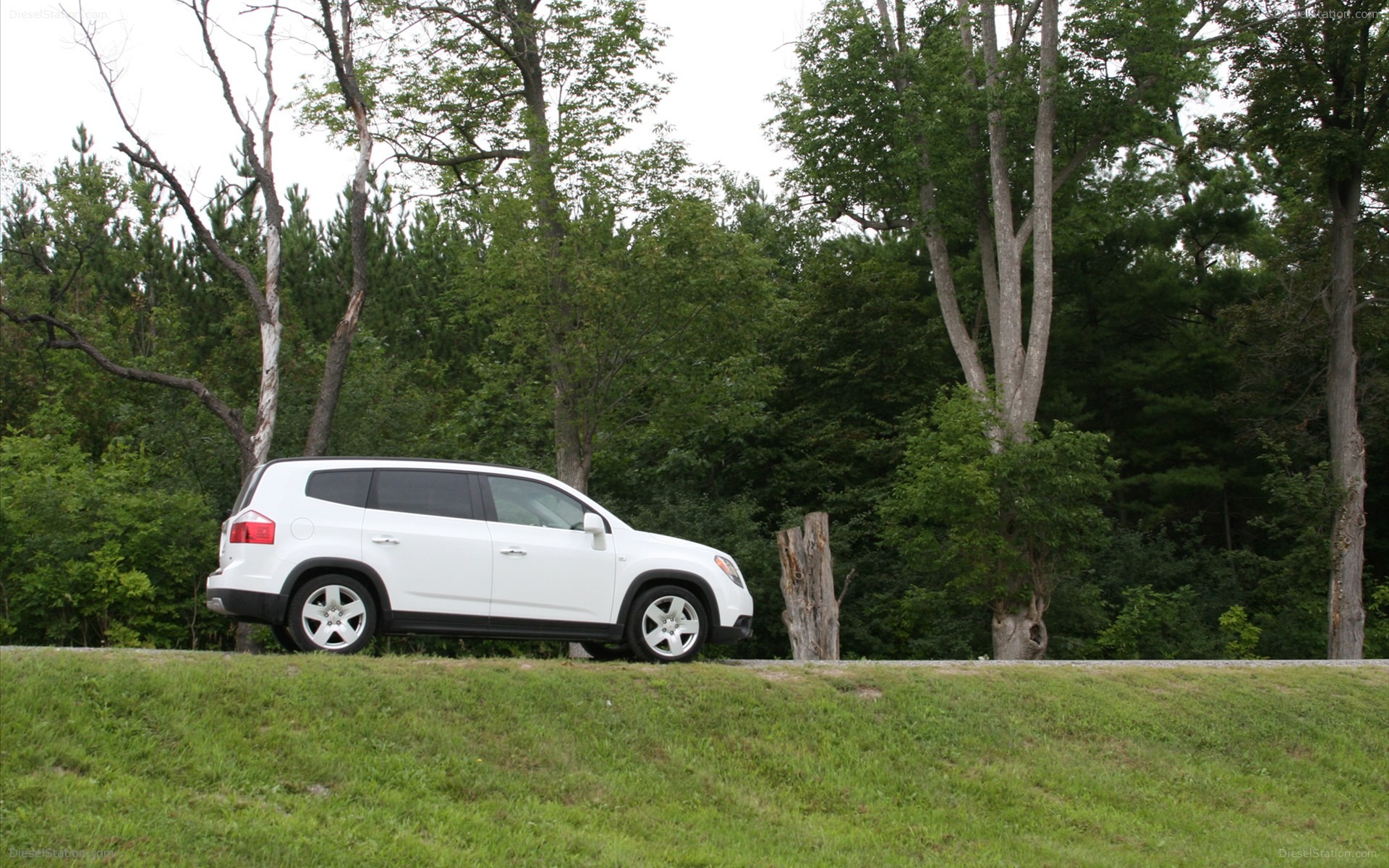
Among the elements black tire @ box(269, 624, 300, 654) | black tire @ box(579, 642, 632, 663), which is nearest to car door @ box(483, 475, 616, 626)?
black tire @ box(579, 642, 632, 663)

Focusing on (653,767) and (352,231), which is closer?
(653,767)

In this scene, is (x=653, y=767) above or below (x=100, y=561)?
below

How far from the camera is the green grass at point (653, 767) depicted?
6633 millimetres

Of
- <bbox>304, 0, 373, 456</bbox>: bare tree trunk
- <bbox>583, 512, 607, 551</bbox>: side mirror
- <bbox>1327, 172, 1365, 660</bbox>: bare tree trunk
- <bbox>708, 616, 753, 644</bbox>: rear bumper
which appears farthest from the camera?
<bbox>1327, 172, 1365, 660</bbox>: bare tree trunk

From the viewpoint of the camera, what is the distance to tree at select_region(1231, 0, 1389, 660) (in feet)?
70.8

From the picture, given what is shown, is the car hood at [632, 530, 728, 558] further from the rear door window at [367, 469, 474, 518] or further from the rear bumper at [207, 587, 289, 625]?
the rear bumper at [207, 587, 289, 625]

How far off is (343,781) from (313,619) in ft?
7.75

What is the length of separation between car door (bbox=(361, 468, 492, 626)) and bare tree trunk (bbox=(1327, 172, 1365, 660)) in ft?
56.8

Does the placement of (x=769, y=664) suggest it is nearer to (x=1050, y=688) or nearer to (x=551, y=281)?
(x=1050, y=688)

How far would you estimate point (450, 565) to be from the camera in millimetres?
9539

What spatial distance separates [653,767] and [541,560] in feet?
7.00

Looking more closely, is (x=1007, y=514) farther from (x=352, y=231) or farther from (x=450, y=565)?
(x=450, y=565)

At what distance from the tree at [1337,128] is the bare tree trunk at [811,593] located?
41.0 feet

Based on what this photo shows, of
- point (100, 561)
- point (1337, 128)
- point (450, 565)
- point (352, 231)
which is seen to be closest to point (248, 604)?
point (450, 565)
